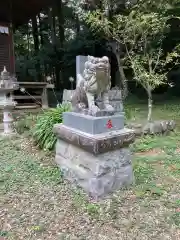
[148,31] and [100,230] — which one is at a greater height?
[148,31]

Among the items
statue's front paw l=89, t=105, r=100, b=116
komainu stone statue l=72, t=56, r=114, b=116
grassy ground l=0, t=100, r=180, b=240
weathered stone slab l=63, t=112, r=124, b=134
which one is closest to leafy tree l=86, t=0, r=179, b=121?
grassy ground l=0, t=100, r=180, b=240

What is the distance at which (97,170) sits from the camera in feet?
8.75

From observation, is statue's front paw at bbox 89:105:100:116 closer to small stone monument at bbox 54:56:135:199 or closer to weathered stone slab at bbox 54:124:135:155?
small stone monument at bbox 54:56:135:199

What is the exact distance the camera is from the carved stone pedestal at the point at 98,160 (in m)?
2.66

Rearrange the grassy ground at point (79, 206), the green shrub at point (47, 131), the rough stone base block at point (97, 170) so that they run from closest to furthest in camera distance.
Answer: the grassy ground at point (79, 206) < the rough stone base block at point (97, 170) < the green shrub at point (47, 131)

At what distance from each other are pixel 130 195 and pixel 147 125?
2.65m

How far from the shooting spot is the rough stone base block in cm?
270

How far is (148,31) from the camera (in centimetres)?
644

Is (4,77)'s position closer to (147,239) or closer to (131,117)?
(131,117)

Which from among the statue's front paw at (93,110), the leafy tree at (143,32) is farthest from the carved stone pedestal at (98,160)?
the leafy tree at (143,32)

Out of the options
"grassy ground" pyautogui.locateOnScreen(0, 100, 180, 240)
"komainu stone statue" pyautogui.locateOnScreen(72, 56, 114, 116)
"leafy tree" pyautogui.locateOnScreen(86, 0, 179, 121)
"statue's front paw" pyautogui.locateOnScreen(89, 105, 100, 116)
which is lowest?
"grassy ground" pyautogui.locateOnScreen(0, 100, 180, 240)

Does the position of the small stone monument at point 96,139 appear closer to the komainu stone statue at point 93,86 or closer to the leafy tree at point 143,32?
the komainu stone statue at point 93,86

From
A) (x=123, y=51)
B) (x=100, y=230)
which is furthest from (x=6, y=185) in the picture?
(x=123, y=51)

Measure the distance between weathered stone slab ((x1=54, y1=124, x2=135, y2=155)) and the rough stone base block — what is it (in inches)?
3.2
